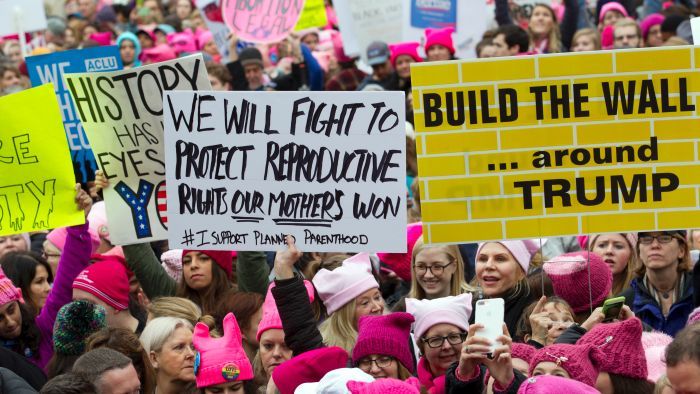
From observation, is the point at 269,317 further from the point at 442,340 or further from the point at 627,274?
the point at 627,274

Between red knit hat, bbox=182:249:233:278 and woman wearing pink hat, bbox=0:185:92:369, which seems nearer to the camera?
woman wearing pink hat, bbox=0:185:92:369

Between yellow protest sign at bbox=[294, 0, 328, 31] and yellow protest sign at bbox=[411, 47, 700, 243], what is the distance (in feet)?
32.3

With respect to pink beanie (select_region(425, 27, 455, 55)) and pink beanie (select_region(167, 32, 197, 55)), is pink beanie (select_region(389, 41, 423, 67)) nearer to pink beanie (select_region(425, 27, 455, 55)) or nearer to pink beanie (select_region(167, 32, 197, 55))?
pink beanie (select_region(425, 27, 455, 55))

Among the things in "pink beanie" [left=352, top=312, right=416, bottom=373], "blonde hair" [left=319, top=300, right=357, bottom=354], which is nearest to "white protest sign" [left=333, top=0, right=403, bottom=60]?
"blonde hair" [left=319, top=300, right=357, bottom=354]

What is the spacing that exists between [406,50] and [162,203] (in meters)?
6.04

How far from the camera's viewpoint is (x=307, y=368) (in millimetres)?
6027

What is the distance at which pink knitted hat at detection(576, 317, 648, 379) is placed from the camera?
18.2ft

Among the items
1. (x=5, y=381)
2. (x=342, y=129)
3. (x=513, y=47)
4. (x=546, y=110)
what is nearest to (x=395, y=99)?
(x=342, y=129)

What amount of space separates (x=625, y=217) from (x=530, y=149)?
509 millimetres

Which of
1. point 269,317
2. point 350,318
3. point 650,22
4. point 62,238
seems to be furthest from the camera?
point 650,22

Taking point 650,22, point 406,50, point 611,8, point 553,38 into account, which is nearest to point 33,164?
point 406,50

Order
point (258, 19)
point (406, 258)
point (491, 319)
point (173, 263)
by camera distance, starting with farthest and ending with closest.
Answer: point (258, 19) < point (173, 263) < point (406, 258) < point (491, 319)

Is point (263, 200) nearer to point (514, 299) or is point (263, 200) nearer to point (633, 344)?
point (514, 299)

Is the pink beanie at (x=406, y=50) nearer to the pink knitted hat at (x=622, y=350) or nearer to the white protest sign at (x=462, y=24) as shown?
the white protest sign at (x=462, y=24)
